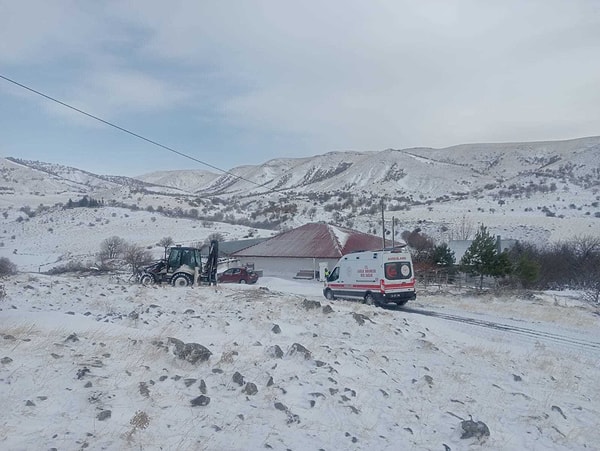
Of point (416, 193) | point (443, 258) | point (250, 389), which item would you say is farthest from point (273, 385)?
point (416, 193)

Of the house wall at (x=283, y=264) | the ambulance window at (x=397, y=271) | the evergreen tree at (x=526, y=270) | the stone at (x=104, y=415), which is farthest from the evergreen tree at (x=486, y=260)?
the stone at (x=104, y=415)

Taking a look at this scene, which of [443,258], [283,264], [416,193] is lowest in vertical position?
[283,264]

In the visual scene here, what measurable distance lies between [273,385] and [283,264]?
139ft

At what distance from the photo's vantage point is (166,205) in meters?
115

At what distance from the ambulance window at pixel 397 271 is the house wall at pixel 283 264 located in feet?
69.5

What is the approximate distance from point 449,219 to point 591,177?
47.2 metres

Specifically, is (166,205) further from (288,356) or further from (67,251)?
(288,356)

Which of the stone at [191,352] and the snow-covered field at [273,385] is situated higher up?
the stone at [191,352]

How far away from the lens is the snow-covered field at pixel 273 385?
6.87 m


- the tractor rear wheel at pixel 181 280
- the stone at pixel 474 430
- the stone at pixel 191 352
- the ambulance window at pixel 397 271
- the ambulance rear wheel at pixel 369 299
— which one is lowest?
the ambulance rear wheel at pixel 369 299

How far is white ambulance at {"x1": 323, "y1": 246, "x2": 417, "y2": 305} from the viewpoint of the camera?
25328 millimetres

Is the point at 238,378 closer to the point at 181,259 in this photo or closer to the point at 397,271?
the point at 397,271

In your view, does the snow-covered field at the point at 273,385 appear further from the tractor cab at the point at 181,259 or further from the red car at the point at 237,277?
the red car at the point at 237,277

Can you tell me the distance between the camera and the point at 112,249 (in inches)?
2515
